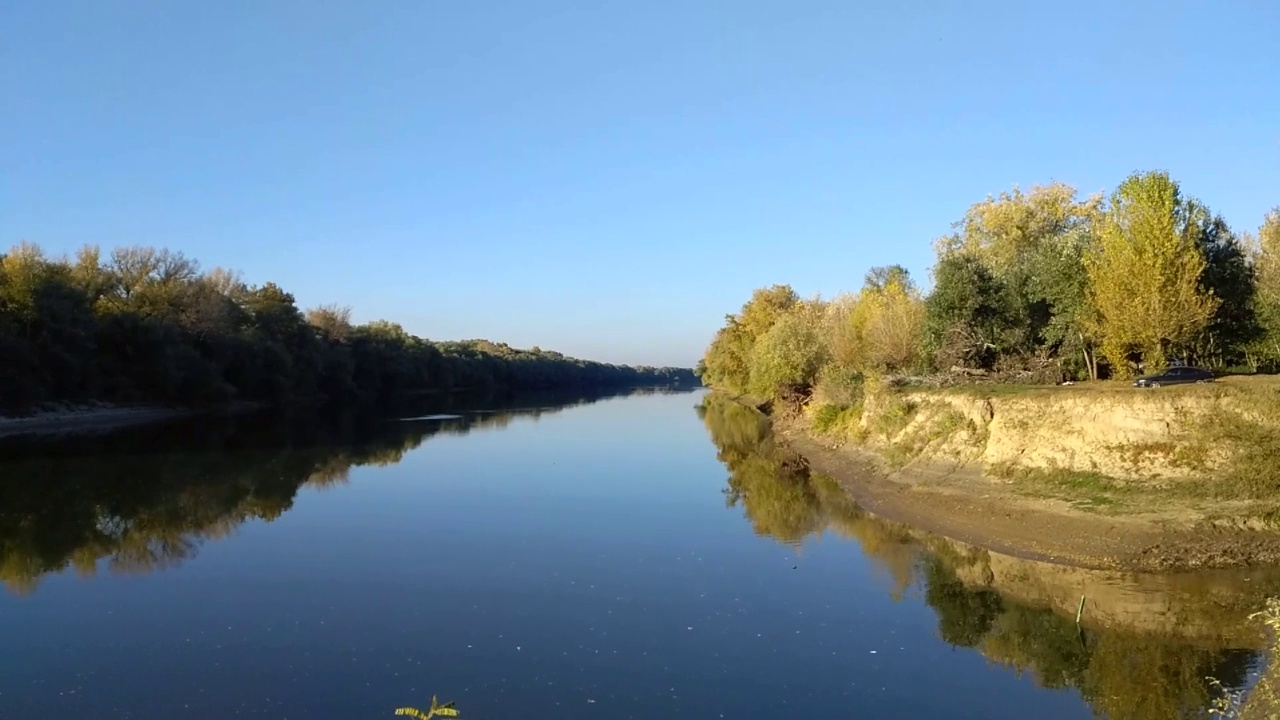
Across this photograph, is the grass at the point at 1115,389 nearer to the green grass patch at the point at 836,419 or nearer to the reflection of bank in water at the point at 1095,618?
the reflection of bank in water at the point at 1095,618

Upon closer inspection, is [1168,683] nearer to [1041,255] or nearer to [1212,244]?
[1212,244]

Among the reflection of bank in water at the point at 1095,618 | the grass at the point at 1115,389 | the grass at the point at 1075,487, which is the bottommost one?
the reflection of bank in water at the point at 1095,618

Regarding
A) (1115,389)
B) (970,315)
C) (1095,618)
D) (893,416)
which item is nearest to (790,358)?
(970,315)

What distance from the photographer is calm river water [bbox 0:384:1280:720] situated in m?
12.6

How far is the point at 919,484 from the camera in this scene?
2839cm

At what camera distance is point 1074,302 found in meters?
33.5

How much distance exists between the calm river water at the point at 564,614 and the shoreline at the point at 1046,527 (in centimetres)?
69

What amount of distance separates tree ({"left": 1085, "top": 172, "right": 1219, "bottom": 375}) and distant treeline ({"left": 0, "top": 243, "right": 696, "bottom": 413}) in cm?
6044

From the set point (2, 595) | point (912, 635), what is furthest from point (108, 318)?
point (912, 635)

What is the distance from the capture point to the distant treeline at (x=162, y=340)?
55875mm

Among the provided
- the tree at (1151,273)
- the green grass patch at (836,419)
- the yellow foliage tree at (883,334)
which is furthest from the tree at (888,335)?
the tree at (1151,273)

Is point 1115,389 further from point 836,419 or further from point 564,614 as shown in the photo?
point 836,419

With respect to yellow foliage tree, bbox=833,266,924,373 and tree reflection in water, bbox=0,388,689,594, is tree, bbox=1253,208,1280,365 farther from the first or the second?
tree reflection in water, bbox=0,388,689,594

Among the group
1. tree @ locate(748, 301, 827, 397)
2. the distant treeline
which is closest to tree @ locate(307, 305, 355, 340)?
the distant treeline
